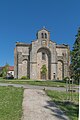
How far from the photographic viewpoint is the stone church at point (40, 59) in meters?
58.6

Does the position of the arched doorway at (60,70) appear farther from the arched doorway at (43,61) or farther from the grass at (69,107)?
the grass at (69,107)

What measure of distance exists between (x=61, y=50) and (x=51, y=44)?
3.76 meters

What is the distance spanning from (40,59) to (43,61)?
99 centimetres

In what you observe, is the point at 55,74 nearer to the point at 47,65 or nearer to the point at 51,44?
the point at 47,65

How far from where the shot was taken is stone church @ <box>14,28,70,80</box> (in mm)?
58625

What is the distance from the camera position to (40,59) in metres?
60.0

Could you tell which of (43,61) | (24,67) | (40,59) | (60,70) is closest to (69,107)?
(24,67)

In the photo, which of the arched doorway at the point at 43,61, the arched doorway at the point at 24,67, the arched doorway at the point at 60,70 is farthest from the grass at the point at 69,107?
the arched doorway at the point at 60,70

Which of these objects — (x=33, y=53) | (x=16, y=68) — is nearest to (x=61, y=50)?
(x=33, y=53)

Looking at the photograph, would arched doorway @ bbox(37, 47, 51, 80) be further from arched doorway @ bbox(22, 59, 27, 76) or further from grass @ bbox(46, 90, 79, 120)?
grass @ bbox(46, 90, 79, 120)

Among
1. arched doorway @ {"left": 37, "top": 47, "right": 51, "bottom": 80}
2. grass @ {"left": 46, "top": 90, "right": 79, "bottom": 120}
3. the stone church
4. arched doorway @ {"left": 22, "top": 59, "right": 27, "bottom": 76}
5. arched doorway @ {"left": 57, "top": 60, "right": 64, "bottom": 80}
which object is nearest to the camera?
grass @ {"left": 46, "top": 90, "right": 79, "bottom": 120}

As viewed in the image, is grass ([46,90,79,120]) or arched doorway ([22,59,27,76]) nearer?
grass ([46,90,79,120])

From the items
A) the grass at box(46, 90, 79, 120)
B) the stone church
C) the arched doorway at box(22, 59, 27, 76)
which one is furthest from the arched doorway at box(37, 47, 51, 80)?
the grass at box(46, 90, 79, 120)

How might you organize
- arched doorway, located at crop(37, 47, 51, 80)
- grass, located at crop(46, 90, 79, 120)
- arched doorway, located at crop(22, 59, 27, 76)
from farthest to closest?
arched doorway, located at crop(37, 47, 51, 80)
arched doorway, located at crop(22, 59, 27, 76)
grass, located at crop(46, 90, 79, 120)
